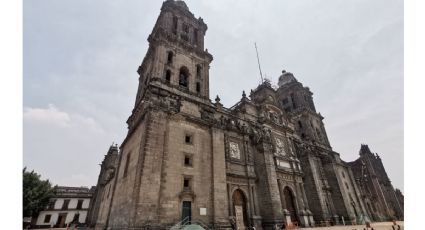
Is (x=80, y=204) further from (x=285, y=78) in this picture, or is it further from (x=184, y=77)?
(x=285, y=78)

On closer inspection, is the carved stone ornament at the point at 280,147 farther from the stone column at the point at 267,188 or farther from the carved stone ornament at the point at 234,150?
the carved stone ornament at the point at 234,150

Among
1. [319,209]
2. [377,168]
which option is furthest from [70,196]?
[377,168]

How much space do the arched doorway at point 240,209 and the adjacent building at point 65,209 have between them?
139 feet

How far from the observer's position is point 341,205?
31.0 meters

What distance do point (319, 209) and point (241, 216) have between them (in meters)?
12.9

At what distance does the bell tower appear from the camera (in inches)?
892

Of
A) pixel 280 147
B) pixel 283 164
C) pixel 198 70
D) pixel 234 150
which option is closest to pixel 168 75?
pixel 198 70

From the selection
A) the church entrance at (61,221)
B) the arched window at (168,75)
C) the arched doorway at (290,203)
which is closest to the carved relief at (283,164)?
the arched doorway at (290,203)

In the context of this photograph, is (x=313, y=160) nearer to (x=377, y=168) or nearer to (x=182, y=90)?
(x=182, y=90)

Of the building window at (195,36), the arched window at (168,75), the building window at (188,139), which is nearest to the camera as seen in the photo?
the building window at (188,139)

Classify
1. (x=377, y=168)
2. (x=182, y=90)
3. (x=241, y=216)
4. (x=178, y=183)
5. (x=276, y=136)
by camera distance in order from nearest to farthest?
(x=178, y=183) → (x=241, y=216) → (x=182, y=90) → (x=276, y=136) → (x=377, y=168)

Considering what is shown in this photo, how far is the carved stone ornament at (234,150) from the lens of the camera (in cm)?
2339

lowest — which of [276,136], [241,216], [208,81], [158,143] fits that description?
[241,216]

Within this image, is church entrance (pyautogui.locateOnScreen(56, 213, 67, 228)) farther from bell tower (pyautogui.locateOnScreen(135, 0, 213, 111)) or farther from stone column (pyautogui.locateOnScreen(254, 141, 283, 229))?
stone column (pyautogui.locateOnScreen(254, 141, 283, 229))
